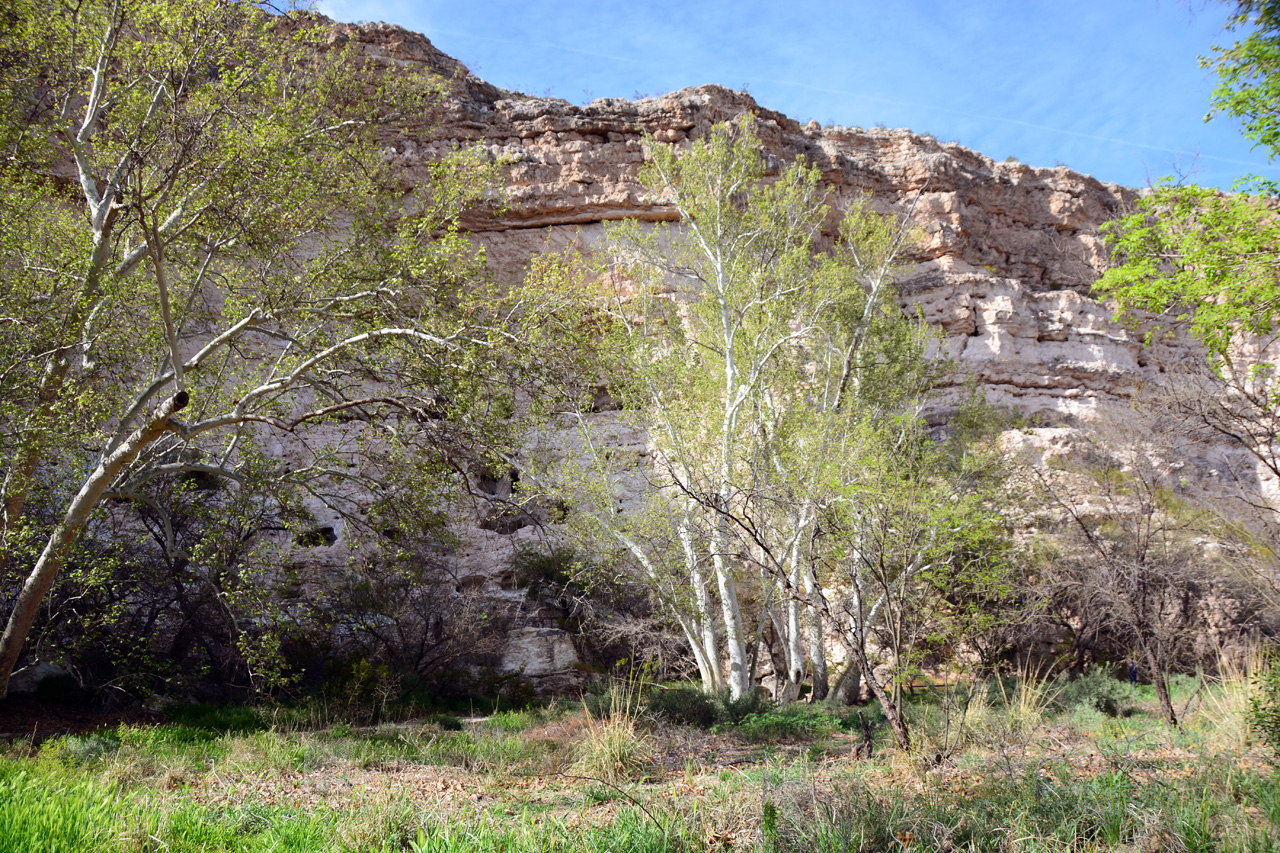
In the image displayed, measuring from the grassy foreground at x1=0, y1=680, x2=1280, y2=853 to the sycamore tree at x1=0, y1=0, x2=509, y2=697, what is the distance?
2.81 meters

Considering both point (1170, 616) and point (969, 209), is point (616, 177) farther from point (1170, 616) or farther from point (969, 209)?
point (1170, 616)

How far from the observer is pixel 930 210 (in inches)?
928

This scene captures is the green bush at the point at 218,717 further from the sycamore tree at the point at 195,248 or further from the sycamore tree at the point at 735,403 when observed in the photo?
the sycamore tree at the point at 735,403

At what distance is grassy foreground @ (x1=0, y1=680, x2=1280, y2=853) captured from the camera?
339 cm

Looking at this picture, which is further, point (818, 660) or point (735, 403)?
point (818, 660)

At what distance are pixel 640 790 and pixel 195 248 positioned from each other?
8.30 metres

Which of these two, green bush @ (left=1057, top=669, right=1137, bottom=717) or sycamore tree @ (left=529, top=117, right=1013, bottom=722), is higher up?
sycamore tree @ (left=529, top=117, right=1013, bottom=722)

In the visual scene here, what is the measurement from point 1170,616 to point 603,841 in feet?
48.7

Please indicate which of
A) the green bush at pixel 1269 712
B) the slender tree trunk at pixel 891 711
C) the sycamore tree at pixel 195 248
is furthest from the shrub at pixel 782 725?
the sycamore tree at pixel 195 248

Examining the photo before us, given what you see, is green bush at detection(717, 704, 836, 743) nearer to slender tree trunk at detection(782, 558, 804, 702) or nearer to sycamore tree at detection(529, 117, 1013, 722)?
sycamore tree at detection(529, 117, 1013, 722)

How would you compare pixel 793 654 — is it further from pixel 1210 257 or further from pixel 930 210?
pixel 930 210

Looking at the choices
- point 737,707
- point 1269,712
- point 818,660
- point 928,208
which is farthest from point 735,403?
point 928,208

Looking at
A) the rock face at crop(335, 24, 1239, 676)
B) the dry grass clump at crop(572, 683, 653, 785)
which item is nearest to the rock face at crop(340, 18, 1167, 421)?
the rock face at crop(335, 24, 1239, 676)

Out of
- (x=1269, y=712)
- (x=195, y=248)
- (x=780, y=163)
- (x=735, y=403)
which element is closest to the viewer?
(x=1269, y=712)
